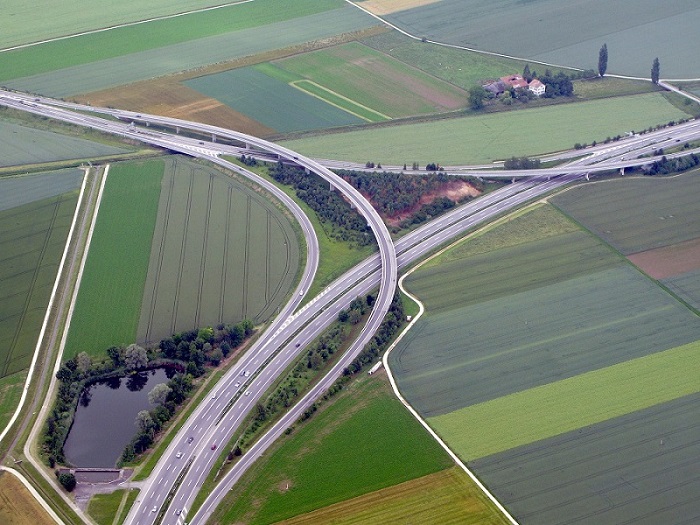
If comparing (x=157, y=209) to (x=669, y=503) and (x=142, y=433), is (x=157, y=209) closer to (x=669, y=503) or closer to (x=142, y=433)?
(x=142, y=433)

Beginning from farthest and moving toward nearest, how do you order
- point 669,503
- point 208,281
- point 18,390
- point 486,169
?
point 486,169, point 208,281, point 18,390, point 669,503

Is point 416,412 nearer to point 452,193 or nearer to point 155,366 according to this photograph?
point 155,366

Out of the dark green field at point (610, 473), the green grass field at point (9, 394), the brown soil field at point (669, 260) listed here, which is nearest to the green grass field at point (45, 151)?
the green grass field at point (9, 394)

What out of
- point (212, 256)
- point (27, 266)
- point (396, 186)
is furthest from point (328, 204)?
point (27, 266)

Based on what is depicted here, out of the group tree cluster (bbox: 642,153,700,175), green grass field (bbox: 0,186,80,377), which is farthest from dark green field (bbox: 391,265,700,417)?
green grass field (bbox: 0,186,80,377)

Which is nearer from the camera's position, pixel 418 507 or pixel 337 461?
pixel 418 507

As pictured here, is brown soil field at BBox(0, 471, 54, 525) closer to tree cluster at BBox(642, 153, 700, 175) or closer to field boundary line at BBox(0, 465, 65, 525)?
field boundary line at BBox(0, 465, 65, 525)

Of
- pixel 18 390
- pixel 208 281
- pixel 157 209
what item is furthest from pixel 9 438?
pixel 157 209
